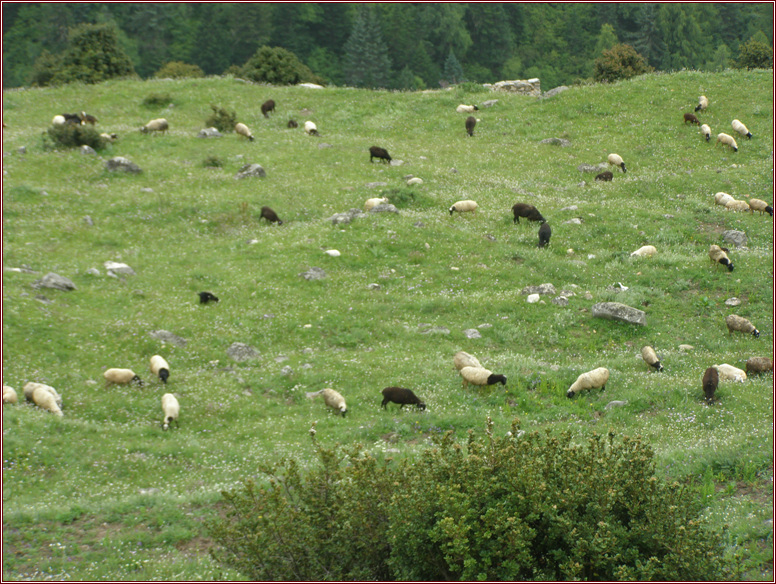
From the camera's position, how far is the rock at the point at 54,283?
20562mm

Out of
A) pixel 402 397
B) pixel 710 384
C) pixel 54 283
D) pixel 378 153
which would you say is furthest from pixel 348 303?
pixel 378 153

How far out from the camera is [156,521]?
11.5 m

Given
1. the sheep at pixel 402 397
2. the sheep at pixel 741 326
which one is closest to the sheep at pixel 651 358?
the sheep at pixel 741 326

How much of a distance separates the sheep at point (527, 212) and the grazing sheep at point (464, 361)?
11328mm

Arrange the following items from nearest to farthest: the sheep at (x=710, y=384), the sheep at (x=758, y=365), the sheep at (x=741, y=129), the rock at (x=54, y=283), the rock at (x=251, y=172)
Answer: the sheep at (x=710, y=384)
the sheep at (x=758, y=365)
the rock at (x=54, y=283)
the rock at (x=251, y=172)
the sheep at (x=741, y=129)

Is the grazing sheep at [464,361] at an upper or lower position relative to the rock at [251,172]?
lower

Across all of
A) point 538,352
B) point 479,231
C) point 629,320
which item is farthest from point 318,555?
point 479,231

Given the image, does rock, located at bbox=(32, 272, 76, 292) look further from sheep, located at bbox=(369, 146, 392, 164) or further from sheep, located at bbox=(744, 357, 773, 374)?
sheep, located at bbox=(744, 357, 773, 374)

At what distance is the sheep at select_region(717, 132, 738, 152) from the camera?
114 ft

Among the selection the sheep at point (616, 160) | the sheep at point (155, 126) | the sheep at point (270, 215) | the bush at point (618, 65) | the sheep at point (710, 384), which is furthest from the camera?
the bush at point (618, 65)

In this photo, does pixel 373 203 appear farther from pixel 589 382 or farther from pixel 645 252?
pixel 589 382

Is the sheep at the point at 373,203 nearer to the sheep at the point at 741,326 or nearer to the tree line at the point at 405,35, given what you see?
the sheep at the point at 741,326

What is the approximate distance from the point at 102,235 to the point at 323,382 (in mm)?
13174

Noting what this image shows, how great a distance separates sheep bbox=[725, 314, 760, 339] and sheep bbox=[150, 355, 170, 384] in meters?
15.8
